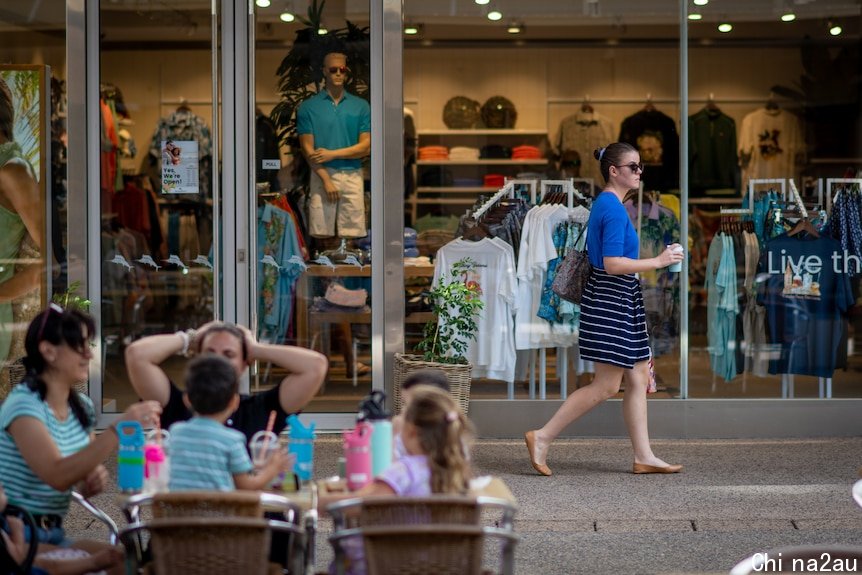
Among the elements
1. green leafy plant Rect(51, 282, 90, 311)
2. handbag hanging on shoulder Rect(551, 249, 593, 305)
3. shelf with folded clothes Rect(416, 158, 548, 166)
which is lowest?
green leafy plant Rect(51, 282, 90, 311)

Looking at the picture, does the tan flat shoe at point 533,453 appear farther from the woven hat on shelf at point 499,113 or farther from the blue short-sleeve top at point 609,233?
the woven hat on shelf at point 499,113

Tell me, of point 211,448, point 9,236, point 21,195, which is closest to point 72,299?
point 9,236

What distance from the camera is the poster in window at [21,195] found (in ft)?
28.5

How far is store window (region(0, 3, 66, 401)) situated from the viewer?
341 inches

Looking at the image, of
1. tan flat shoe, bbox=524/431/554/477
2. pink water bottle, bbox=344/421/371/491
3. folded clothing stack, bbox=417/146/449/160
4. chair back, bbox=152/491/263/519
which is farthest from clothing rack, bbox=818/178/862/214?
chair back, bbox=152/491/263/519

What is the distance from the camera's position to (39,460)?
4.30 meters

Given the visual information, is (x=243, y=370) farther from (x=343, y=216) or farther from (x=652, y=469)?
(x=343, y=216)

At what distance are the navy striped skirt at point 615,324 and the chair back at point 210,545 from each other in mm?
3747

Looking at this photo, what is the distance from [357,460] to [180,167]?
4.91 metres

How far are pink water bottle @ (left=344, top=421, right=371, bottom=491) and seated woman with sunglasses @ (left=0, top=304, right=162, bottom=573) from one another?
71 centimetres

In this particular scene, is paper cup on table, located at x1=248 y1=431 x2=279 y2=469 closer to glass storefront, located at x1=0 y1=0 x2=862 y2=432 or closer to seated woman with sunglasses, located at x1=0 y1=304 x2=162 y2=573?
seated woman with sunglasses, located at x1=0 y1=304 x2=162 y2=573

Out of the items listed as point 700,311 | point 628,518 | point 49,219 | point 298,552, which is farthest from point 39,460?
point 700,311

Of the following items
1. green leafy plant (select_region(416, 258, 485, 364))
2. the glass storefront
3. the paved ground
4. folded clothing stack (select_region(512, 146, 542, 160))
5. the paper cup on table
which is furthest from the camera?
folded clothing stack (select_region(512, 146, 542, 160))

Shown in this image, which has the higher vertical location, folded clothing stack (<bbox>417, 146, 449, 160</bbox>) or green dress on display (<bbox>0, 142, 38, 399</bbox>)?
folded clothing stack (<bbox>417, 146, 449, 160</bbox>)
